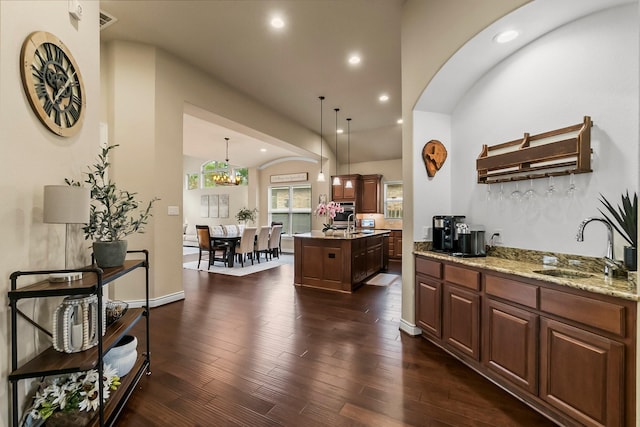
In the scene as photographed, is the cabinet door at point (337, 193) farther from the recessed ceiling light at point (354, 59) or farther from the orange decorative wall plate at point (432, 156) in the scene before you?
the orange decorative wall plate at point (432, 156)

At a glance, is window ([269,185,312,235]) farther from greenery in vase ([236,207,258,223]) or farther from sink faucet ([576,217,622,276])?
sink faucet ([576,217,622,276])

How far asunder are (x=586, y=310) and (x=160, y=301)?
435cm

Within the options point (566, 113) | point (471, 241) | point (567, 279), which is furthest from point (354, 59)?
point (567, 279)

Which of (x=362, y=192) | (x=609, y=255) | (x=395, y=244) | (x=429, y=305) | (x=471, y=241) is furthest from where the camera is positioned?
(x=362, y=192)

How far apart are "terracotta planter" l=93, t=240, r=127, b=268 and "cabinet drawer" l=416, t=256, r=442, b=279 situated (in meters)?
2.62

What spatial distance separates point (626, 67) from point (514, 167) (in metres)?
0.87

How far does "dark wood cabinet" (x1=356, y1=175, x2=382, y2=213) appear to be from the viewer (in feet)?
27.1

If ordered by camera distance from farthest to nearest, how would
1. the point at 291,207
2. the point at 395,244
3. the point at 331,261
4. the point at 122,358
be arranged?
the point at 291,207
the point at 395,244
the point at 331,261
the point at 122,358

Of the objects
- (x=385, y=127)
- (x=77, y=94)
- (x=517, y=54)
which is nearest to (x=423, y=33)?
(x=517, y=54)

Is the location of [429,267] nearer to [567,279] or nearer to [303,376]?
[567,279]

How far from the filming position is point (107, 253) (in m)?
1.83

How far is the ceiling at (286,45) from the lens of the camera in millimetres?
3096

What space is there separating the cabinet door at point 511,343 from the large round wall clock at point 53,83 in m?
3.17

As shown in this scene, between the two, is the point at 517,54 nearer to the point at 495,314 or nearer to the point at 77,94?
the point at 495,314
